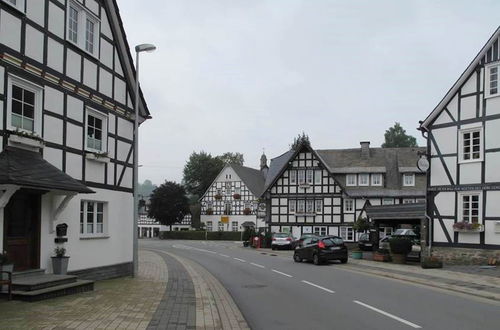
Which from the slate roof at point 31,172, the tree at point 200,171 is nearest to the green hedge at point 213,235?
the tree at point 200,171

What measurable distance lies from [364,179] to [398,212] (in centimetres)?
2262

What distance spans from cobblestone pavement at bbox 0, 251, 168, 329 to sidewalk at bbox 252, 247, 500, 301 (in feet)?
29.0

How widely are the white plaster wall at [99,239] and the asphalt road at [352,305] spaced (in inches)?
148

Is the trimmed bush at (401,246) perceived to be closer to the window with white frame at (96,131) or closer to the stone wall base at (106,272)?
the stone wall base at (106,272)

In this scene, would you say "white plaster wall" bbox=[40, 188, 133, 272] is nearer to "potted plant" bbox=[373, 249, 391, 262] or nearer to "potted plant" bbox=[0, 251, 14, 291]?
"potted plant" bbox=[0, 251, 14, 291]

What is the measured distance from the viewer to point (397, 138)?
10144cm

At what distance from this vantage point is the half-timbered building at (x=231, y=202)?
248ft

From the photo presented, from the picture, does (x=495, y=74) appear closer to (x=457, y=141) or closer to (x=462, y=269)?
(x=457, y=141)

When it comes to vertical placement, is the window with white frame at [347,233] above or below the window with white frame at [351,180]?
below

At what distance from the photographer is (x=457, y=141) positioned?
2481cm

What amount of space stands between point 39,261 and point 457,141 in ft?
63.9

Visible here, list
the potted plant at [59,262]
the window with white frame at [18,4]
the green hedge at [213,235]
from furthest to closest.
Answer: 1. the green hedge at [213,235]
2. the potted plant at [59,262]
3. the window with white frame at [18,4]

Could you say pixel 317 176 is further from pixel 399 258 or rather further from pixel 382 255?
pixel 399 258

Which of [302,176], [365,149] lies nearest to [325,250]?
[302,176]
